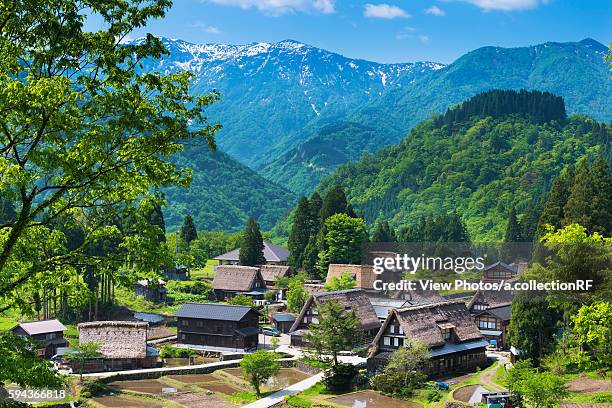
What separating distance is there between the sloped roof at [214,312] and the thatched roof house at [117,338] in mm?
5955

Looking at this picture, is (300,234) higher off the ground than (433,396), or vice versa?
(300,234)

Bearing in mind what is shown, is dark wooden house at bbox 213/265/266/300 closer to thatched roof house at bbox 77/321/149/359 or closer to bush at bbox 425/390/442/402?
thatched roof house at bbox 77/321/149/359

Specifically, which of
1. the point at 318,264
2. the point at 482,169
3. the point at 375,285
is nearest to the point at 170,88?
the point at 375,285

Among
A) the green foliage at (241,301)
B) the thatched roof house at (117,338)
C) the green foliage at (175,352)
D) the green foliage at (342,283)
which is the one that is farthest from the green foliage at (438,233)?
the thatched roof house at (117,338)

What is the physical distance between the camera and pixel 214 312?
4719cm

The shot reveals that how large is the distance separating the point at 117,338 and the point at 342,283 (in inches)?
790

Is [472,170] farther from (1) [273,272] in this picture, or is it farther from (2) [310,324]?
(2) [310,324]

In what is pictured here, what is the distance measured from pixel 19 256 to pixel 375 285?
1727 inches

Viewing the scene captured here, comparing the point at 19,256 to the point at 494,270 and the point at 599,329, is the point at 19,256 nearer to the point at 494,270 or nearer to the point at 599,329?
the point at 599,329

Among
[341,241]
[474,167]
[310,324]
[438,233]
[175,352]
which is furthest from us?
[474,167]

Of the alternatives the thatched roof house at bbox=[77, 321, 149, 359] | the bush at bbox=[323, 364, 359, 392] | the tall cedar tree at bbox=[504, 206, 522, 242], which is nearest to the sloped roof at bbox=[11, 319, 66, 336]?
the thatched roof house at bbox=[77, 321, 149, 359]

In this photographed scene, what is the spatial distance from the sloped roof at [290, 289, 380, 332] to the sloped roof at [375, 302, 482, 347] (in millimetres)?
6238

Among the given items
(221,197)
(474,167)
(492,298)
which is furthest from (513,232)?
(221,197)

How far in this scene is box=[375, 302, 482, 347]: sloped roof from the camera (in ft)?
127
